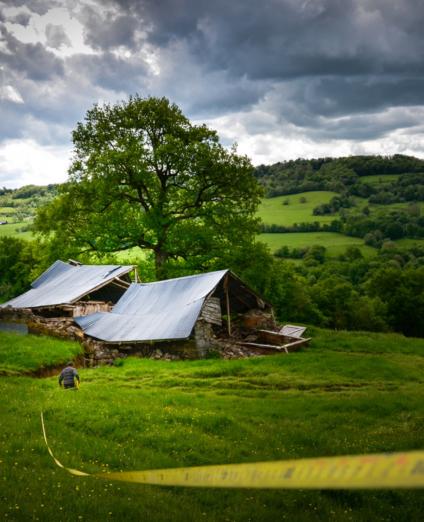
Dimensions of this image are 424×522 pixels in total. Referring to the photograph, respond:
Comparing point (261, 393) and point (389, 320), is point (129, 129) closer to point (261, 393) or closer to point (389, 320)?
point (261, 393)

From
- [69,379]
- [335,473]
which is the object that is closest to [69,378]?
[69,379]

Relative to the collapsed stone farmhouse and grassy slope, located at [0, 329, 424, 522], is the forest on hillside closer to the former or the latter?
the collapsed stone farmhouse

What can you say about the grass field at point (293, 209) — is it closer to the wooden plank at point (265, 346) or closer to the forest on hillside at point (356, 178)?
the forest on hillside at point (356, 178)

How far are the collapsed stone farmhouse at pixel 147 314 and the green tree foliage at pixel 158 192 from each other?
12.2ft

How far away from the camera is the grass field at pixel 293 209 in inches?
5184

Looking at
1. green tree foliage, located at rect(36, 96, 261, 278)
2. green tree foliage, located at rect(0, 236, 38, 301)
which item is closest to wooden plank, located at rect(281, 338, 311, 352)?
green tree foliage, located at rect(36, 96, 261, 278)

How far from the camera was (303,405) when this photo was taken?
15.0 metres

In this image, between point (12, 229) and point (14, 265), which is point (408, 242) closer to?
point (14, 265)

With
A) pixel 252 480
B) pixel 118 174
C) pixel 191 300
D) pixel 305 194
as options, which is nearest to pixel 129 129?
pixel 118 174

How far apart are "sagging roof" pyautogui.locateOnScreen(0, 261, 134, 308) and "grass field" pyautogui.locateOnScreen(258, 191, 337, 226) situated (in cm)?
9740

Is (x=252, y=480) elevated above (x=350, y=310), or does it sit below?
above

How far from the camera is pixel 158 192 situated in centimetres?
3691

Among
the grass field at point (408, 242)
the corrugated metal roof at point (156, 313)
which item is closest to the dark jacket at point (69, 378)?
the corrugated metal roof at point (156, 313)

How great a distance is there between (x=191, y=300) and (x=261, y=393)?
10.9 m
